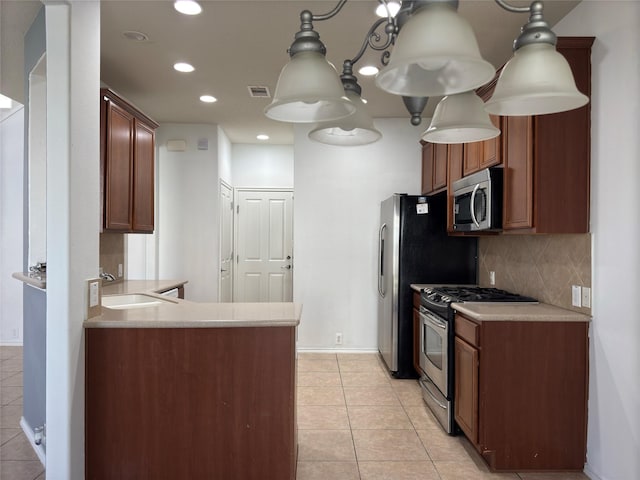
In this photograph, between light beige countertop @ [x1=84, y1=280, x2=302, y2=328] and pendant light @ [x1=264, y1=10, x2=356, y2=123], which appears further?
light beige countertop @ [x1=84, y1=280, x2=302, y2=328]

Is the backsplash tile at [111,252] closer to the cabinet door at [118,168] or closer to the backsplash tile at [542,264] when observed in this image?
the cabinet door at [118,168]

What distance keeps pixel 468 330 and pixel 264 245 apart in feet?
13.9

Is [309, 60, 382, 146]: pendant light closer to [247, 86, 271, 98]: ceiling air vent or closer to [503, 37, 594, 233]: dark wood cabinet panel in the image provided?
[503, 37, 594, 233]: dark wood cabinet panel

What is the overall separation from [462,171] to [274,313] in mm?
2125

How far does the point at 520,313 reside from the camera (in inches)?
98.3

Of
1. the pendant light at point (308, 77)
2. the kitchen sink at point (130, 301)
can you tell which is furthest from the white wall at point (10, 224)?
the pendant light at point (308, 77)

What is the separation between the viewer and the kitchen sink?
2709 millimetres

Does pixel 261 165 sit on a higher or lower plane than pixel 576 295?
higher

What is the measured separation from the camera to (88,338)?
2078 mm

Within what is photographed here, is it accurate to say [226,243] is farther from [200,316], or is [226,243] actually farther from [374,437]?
[200,316]

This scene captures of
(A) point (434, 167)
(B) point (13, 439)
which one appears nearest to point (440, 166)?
(A) point (434, 167)

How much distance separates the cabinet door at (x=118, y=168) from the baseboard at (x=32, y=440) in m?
1.42

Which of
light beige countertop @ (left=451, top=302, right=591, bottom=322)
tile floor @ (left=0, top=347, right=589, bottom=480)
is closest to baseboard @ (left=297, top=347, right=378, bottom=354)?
tile floor @ (left=0, top=347, right=589, bottom=480)

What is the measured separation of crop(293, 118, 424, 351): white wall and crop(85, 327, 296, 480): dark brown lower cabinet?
2.81 metres
